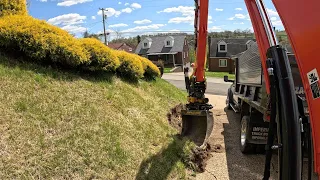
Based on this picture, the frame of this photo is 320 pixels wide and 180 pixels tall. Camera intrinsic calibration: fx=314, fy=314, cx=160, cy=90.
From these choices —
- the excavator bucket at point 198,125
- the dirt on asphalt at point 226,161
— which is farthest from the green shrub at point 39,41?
the dirt on asphalt at point 226,161

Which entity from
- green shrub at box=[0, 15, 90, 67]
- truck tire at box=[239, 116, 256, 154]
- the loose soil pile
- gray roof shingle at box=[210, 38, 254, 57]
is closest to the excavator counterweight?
the loose soil pile

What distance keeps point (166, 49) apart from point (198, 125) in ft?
150

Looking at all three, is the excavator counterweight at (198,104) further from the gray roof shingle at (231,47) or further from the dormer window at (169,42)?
the dormer window at (169,42)

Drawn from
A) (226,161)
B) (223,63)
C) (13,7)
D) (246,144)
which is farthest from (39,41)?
(223,63)

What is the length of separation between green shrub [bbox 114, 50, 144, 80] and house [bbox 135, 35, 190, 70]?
42.4m

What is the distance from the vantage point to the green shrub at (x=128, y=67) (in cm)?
913

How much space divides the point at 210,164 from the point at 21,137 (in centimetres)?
361

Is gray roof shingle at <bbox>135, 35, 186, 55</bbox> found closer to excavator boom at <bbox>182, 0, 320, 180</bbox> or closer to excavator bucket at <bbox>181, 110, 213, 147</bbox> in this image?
excavator bucket at <bbox>181, 110, 213, 147</bbox>

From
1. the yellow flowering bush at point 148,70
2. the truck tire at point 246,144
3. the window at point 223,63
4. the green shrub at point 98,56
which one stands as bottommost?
the truck tire at point 246,144

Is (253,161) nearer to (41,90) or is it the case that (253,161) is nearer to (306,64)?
(41,90)

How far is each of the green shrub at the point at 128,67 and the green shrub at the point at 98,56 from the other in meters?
0.94

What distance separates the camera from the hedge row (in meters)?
6.12

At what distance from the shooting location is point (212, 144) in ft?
25.0

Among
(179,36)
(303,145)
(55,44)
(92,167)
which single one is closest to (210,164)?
(92,167)
